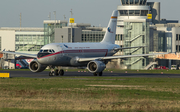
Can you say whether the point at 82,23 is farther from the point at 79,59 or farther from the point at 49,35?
the point at 79,59

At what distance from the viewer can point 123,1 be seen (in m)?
170

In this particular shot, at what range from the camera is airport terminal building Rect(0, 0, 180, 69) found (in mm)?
125312

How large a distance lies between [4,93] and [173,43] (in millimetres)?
138738

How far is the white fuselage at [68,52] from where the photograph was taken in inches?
2203

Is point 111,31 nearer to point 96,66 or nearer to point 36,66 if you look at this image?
point 96,66

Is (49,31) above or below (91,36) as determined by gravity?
above

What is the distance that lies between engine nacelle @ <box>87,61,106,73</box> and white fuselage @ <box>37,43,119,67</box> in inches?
118

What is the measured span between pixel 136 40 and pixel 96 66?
71.0 m

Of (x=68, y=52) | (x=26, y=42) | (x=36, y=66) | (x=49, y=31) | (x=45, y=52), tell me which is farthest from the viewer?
(x=26, y=42)

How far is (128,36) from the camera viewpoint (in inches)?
5010

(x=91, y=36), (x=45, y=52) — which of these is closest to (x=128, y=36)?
(x=91, y=36)

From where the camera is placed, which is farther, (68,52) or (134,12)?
→ (134,12)

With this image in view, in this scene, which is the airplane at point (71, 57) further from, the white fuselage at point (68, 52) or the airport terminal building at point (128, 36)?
the airport terminal building at point (128, 36)

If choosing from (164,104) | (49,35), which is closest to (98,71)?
(164,104)
